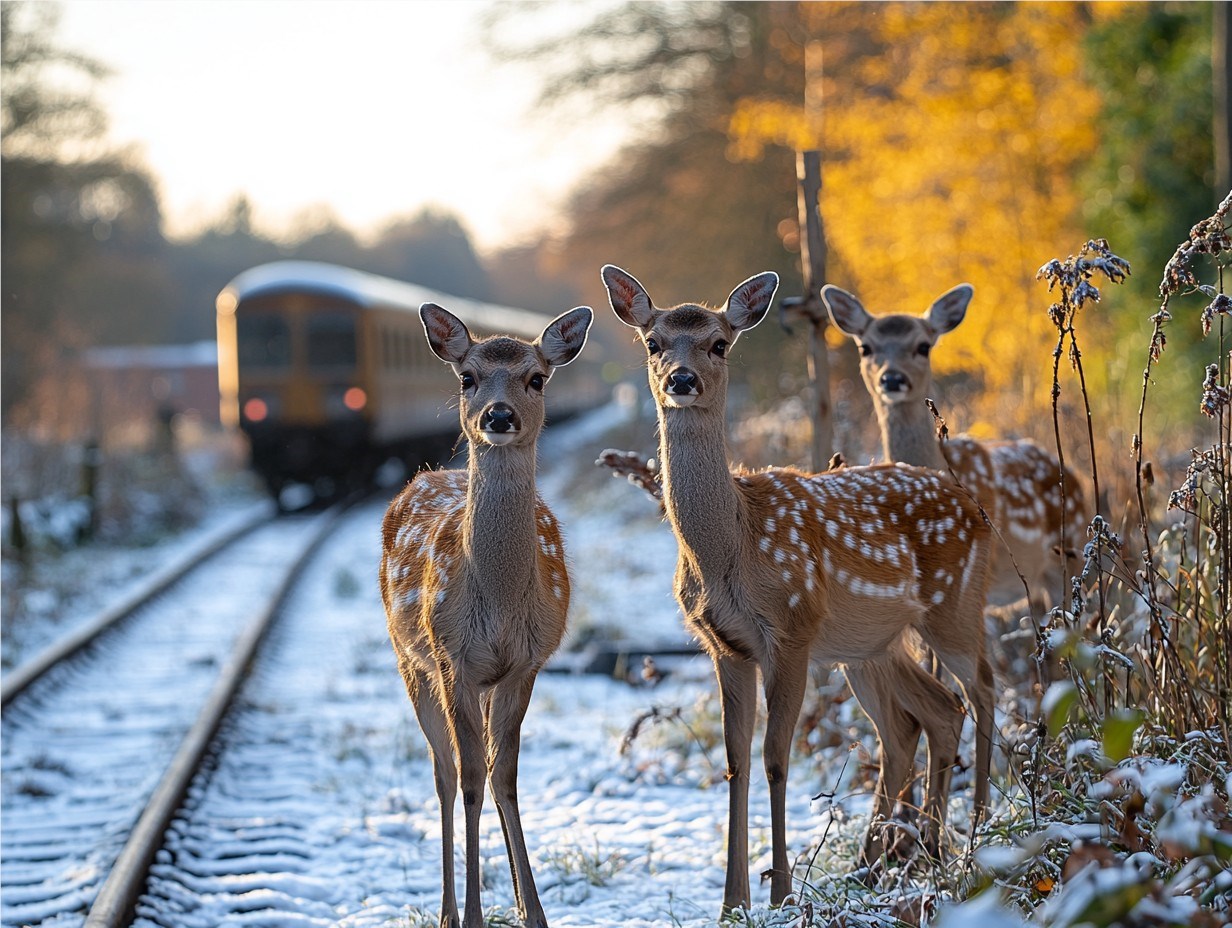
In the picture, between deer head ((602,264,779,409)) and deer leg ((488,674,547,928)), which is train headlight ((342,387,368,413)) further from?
deer leg ((488,674,547,928))

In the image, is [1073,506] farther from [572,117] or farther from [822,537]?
[572,117]

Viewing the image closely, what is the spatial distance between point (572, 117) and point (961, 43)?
10.0 metres

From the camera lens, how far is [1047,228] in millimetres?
16094

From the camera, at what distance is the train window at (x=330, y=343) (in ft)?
70.7

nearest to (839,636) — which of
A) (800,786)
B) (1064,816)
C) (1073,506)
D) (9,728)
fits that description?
(1064,816)

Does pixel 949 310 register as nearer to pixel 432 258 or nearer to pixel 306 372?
pixel 306 372

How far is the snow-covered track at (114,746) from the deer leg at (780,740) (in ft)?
7.65

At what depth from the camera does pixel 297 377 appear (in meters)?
21.6

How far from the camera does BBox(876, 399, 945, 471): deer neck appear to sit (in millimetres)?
6238

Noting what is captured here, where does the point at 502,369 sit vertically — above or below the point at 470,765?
above

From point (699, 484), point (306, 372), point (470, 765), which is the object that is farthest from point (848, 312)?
point (306, 372)

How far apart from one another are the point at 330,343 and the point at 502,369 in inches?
694

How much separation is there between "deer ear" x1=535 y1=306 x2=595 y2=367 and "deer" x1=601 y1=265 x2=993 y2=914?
0.14 meters

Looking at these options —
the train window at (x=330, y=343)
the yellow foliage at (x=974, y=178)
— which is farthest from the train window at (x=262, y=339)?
the yellow foliage at (x=974, y=178)
